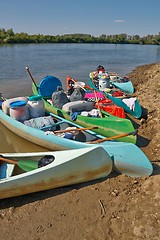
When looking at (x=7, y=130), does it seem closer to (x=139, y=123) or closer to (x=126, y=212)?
(x=139, y=123)

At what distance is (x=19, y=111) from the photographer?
20.3 feet

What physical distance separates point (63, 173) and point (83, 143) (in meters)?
0.97

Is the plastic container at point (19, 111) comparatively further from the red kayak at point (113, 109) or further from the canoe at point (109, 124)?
the red kayak at point (113, 109)

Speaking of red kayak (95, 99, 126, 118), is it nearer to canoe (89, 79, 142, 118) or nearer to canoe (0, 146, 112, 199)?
canoe (89, 79, 142, 118)

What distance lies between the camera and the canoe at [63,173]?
3648mm

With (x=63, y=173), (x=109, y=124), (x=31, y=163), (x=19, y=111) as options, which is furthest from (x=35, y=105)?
(x=63, y=173)

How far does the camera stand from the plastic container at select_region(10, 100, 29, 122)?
614 centimetres

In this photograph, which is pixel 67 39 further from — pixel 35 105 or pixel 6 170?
pixel 6 170

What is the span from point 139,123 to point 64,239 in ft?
15.3

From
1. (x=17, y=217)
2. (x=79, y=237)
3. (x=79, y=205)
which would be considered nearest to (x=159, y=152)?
(x=79, y=205)

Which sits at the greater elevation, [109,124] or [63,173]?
[109,124]

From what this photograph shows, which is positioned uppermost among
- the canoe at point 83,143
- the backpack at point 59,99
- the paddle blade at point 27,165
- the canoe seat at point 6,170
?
the backpack at point 59,99

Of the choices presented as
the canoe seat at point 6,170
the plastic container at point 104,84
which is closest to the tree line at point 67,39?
the plastic container at point 104,84

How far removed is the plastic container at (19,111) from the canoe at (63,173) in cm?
235
